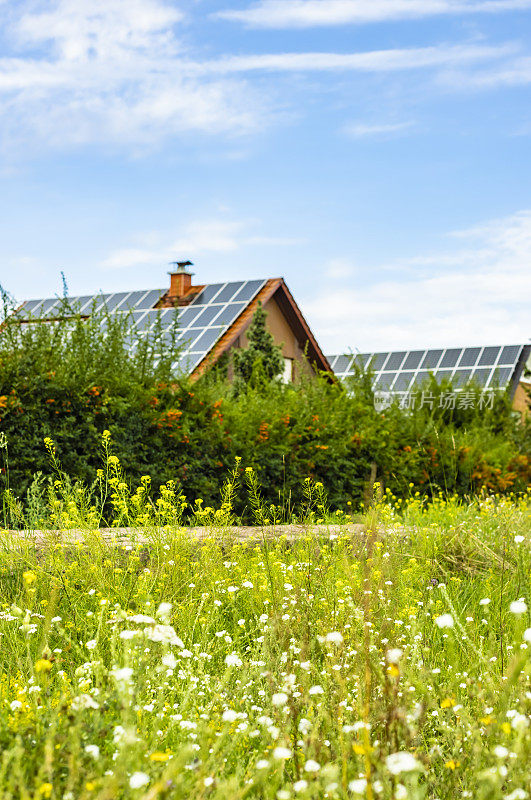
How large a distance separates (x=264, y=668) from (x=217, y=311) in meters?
17.3

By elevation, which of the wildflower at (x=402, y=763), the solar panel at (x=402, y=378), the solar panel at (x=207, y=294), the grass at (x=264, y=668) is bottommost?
the grass at (x=264, y=668)

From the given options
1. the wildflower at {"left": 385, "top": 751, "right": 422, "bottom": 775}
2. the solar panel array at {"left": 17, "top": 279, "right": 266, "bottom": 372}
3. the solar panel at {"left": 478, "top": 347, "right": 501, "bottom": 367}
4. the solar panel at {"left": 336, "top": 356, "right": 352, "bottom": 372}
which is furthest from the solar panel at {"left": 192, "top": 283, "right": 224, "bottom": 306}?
the wildflower at {"left": 385, "top": 751, "right": 422, "bottom": 775}

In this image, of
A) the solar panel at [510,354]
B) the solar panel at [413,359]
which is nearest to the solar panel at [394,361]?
the solar panel at [413,359]

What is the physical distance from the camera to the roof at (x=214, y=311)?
18328 millimetres

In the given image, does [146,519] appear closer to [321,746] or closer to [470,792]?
[321,746]

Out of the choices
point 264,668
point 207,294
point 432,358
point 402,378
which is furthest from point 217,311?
point 264,668

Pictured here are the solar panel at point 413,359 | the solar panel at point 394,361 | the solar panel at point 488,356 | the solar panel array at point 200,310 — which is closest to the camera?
the solar panel array at point 200,310

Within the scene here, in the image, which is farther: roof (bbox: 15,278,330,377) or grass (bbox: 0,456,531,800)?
roof (bbox: 15,278,330,377)

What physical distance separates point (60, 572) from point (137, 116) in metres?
5.34

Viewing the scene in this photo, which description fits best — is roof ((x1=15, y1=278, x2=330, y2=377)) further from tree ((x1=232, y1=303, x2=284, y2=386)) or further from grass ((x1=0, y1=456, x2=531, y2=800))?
grass ((x1=0, y1=456, x2=531, y2=800))

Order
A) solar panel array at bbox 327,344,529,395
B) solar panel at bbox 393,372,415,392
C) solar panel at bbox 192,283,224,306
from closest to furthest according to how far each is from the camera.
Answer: solar panel at bbox 192,283,224,306 → solar panel array at bbox 327,344,529,395 → solar panel at bbox 393,372,415,392

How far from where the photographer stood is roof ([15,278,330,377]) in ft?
60.1

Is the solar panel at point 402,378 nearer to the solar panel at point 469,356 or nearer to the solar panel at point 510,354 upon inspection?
the solar panel at point 469,356

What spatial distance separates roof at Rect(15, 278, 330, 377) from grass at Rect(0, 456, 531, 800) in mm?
11859
